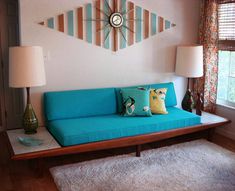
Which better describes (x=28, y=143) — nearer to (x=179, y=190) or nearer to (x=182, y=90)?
(x=179, y=190)

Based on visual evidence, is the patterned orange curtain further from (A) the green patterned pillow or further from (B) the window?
(A) the green patterned pillow

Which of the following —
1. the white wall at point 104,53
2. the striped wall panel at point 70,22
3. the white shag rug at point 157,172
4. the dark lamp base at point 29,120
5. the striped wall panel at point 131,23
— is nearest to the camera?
the white shag rug at point 157,172

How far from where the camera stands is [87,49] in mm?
3857

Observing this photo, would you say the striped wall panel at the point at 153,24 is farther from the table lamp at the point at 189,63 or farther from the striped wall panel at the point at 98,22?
the striped wall panel at the point at 98,22

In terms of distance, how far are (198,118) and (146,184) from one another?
4.65ft

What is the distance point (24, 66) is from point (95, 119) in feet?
3.54

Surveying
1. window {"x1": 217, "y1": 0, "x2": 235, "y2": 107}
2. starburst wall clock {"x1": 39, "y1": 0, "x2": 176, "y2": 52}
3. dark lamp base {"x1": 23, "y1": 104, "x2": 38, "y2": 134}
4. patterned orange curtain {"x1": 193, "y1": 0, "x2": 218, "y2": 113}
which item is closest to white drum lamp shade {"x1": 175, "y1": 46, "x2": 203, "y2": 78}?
patterned orange curtain {"x1": 193, "y1": 0, "x2": 218, "y2": 113}

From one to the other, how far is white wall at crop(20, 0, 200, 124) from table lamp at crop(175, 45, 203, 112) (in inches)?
9.7

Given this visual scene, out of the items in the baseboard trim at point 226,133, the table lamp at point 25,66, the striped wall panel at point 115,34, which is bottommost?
the baseboard trim at point 226,133

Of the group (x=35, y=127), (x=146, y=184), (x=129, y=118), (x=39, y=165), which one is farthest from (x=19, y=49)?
(x=146, y=184)

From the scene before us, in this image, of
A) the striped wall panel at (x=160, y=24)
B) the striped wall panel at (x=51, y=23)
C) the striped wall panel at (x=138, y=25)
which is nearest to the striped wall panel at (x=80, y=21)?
the striped wall panel at (x=51, y=23)

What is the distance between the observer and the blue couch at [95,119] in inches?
127

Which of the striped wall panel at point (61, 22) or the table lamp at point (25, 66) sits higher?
the striped wall panel at point (61, 22)

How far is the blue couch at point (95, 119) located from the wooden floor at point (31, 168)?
38cm
